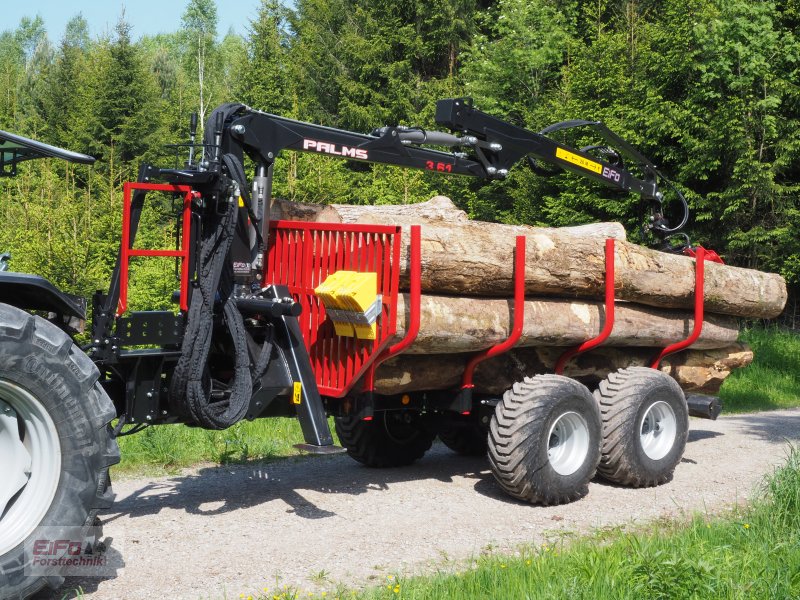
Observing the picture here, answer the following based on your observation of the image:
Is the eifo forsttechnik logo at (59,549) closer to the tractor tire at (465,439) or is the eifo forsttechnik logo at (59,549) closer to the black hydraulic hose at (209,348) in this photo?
the black hydraulic hose at (209,348)

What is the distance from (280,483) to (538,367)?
233 cm

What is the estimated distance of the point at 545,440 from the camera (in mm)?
6840

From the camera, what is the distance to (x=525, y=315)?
7098mm

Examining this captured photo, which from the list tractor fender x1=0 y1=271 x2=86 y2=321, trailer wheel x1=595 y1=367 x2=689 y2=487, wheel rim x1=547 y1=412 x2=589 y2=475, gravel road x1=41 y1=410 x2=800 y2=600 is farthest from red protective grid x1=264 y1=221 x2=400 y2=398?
trailer wheel x1=595 y1=367 x2=689 y2=487

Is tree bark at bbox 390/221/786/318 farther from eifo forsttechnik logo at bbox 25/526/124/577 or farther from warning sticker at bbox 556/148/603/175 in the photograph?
eifo forsttechnik logo at bbox 25/526/124/577

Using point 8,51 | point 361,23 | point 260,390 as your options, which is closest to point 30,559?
point 260,390

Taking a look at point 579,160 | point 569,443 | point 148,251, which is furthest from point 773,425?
point 148,251

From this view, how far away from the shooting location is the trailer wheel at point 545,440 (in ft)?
22.1

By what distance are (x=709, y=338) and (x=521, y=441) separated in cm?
306

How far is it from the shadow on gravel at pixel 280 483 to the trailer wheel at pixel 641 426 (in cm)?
111

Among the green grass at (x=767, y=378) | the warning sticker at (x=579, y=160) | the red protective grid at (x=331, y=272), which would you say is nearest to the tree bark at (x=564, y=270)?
the red protective grid at (x=331, y=272)

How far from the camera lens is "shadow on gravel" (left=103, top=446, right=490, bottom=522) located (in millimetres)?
6488

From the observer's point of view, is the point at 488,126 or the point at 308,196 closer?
the point at 488,126

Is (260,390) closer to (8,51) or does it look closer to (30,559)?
(30,559)
